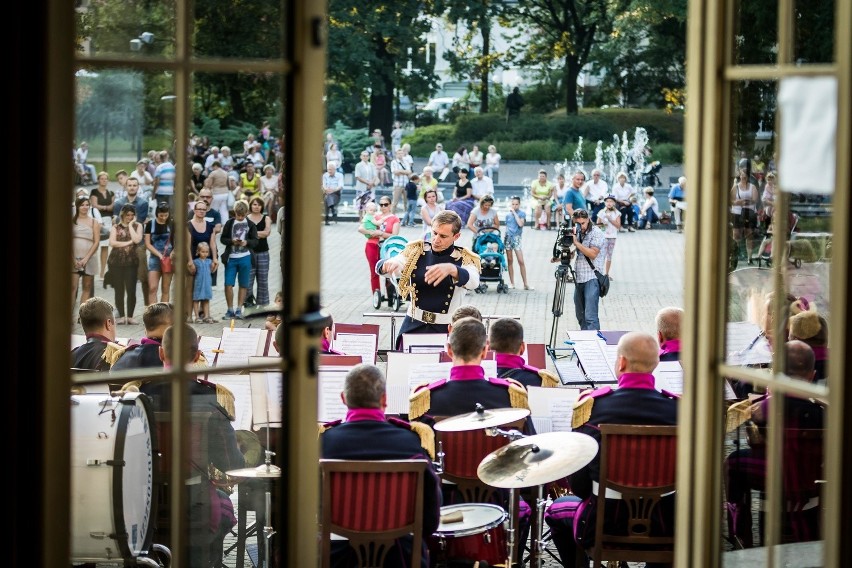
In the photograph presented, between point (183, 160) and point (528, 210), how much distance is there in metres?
23.9

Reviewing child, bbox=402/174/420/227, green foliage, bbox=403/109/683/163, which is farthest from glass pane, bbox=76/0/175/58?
green foliage, bbox=403/109/683/163

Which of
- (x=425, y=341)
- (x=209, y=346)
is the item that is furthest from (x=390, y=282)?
(x=209, y=346)

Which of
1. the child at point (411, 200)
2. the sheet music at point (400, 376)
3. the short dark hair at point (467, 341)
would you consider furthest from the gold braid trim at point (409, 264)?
the child at point (411, 200)

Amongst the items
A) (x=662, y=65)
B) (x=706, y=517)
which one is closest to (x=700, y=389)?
(x=706, y=517)

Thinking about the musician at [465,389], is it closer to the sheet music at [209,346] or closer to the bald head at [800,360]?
the sheet music at [209,346]

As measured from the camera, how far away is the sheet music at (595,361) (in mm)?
7270

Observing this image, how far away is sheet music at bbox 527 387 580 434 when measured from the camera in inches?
225

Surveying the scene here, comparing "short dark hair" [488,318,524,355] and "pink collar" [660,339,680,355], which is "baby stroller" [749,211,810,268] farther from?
"pink collar" [660,339,680,355]

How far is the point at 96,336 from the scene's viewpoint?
5098mm

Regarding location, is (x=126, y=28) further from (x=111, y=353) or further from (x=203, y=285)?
(x=111, y=353)

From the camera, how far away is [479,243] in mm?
17344

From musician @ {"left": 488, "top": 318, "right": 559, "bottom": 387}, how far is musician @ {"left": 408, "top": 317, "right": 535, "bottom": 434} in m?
0.55

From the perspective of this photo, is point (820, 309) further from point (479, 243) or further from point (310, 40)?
point (479, 243)

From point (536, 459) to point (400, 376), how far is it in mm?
1754
